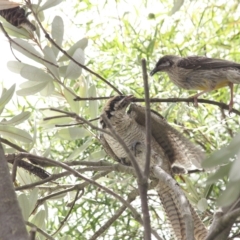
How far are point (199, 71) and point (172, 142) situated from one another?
9.5 inches

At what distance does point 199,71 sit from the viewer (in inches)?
77.0

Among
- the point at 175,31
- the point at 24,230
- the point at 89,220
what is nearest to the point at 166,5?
the point at 175,31

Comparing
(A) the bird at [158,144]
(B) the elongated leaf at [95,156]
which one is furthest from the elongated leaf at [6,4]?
(A) the bird at [158,144]

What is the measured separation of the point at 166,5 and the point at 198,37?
0.14 m

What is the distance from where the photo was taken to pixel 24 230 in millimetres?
623

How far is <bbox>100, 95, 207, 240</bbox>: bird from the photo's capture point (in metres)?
1.67

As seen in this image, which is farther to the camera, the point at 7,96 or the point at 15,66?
the point at 15,66

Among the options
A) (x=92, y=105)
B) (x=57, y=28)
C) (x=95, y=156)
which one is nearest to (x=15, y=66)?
(x=57, y=28)

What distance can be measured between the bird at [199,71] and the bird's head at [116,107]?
0.40ft

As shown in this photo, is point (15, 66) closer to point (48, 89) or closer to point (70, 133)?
point (48, 89)

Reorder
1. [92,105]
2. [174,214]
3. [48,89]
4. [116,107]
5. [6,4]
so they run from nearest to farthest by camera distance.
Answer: [6,4] < [48,89] < [92,105] < [174,214] < [116,107]

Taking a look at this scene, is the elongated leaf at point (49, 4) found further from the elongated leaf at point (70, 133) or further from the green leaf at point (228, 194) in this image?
the green leaf at point (228, 194)

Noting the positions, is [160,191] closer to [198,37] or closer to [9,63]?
[198,37]

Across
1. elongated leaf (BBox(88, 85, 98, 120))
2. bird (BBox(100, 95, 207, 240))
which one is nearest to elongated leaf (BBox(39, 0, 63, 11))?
elongated leaf (BBox(88, 85, 98, 120))
